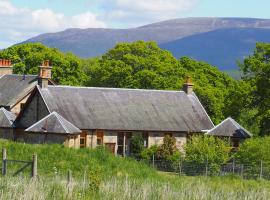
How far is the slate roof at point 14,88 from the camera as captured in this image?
2359 inches

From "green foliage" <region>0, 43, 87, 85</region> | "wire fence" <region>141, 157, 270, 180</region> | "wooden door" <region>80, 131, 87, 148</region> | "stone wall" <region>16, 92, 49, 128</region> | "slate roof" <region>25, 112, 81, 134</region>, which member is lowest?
"wire fence" <region>141, 157, 270, 180</region>

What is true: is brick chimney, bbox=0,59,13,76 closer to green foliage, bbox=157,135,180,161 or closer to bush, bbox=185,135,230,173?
green foliage, bbox=157,135,180,161

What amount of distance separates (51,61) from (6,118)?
2273 cm

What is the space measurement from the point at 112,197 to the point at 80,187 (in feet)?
6.88

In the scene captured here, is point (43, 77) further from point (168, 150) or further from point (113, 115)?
point (168, 150)

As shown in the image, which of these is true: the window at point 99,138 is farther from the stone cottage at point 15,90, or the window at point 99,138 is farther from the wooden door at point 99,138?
the stone cottage at point 15,90

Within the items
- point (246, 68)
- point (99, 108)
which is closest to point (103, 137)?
point (99, 108)

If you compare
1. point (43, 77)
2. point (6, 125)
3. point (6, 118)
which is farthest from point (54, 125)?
point (6, 118)

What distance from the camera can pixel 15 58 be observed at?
7875 cm

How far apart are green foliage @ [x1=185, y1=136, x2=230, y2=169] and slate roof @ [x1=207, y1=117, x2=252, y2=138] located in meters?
6.50

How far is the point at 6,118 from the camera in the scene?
55.1 meters

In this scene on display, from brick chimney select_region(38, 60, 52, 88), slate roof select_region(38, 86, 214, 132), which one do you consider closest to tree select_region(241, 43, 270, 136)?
slate roof select_region(38, 86, 214, 132)

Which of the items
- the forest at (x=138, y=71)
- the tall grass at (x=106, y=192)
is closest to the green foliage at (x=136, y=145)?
the forest at (x=138, y=71)

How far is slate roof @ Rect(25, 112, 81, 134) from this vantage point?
48.5 metres
